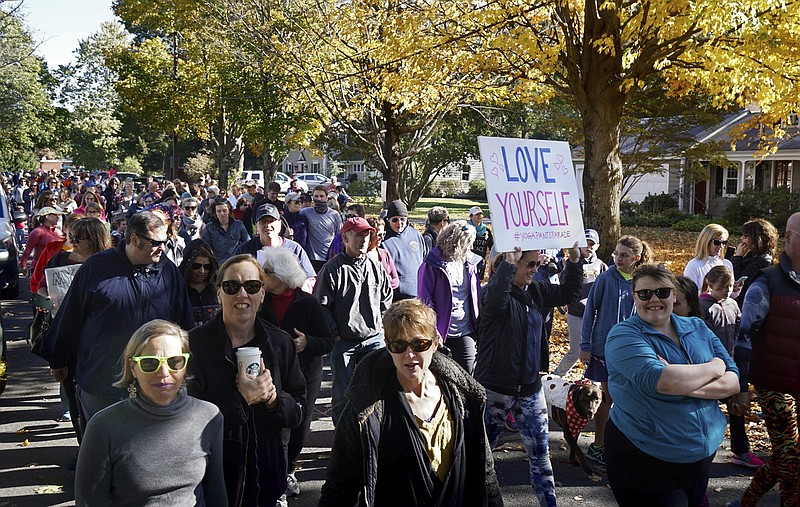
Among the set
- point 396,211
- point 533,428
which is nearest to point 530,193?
point 533,428

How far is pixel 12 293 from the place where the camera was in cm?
1423

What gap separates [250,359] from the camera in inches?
142

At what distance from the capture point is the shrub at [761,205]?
94.2ft

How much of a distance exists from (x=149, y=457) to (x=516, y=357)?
2.74 metres

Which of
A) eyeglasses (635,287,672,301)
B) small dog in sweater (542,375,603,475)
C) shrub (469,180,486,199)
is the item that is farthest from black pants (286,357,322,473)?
shrub (469,180,486,199)

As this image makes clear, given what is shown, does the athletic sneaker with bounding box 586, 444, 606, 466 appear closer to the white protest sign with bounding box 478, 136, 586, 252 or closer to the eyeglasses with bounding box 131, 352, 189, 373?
the white protest sign with bounding box 478, 136, 586, 252

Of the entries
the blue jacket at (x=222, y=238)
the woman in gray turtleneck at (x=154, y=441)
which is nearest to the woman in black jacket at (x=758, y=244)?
the woman in gray turtleneck at (x=154, y=441)

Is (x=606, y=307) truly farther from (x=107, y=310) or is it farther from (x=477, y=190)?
(x=477, y=190)

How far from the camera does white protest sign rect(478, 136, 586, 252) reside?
5.11 metres

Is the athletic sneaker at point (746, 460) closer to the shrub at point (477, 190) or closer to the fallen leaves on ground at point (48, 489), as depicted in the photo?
the fallen leaves on ground at point (48, 489)

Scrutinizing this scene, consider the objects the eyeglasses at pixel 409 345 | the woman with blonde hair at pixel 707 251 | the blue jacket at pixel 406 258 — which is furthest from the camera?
the blue jacket at pixel 406 258

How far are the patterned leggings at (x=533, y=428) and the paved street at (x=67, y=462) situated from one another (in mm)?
628

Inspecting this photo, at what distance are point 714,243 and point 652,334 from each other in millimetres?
4248

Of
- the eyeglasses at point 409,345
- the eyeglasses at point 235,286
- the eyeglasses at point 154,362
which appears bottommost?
the eyeglasses at point 154,362
